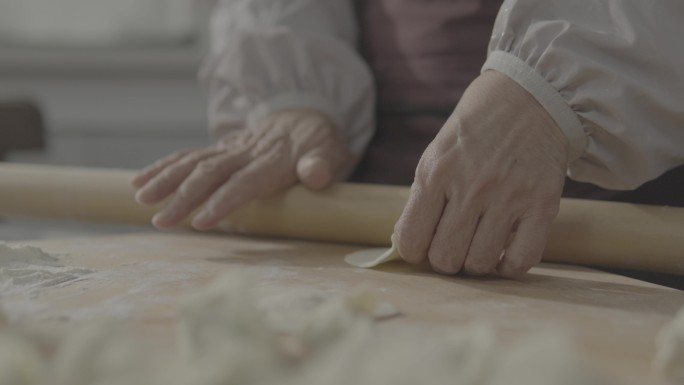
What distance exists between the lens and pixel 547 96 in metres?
0.77

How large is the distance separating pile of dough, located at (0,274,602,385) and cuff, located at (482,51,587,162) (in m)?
0.38

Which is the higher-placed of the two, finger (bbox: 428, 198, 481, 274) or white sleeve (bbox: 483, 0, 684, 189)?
white sleeve (bbox: 483, 0, 684, 189)

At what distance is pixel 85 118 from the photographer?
2.18m

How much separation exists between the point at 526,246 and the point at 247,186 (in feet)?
1.27

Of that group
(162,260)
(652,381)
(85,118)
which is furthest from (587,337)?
(85,118)

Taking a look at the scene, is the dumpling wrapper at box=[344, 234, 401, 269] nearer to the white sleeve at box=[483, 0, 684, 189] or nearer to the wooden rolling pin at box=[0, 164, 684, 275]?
the wooden rolling pin at box=[0, 164, 684, 275]

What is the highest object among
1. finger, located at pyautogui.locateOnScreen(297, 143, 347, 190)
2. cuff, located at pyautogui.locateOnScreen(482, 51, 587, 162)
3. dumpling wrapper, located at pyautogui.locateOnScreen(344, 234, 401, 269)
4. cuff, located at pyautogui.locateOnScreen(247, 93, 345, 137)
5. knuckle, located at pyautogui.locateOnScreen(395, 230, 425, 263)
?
cuff, located at pyautogui.locateOnScreen(482, 51, 587, 162)

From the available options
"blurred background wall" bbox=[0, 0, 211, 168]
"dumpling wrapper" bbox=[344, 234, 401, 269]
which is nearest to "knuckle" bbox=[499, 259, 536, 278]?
"dumpling wrapper" bbox=[344, 234, 401, 269]

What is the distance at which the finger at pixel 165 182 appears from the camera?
97 cm

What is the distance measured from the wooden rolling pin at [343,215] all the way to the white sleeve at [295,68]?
0.75ft

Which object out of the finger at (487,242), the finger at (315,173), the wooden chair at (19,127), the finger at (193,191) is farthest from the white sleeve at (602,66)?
the wooden chair at (19,127)

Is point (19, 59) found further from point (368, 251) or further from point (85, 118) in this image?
point (368, 251)

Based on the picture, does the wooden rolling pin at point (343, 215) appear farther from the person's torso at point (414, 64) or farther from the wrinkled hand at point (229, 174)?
the person's torso at point (414, 64)

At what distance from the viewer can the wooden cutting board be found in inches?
22.1
